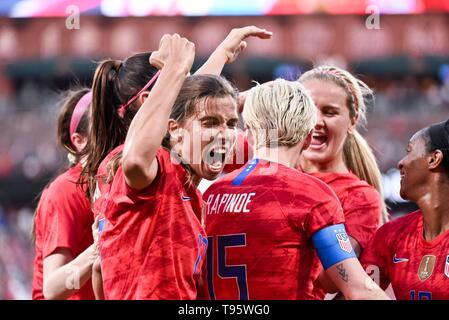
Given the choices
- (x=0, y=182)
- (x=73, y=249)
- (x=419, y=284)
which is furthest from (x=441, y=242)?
(x=0, y=182)

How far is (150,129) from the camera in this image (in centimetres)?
260

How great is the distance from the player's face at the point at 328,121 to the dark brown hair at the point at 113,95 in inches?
37.0

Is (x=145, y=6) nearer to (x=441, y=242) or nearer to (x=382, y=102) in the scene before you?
(x=382, y=102)

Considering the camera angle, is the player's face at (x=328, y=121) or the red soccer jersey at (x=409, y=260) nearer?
the red soccer jersey at (x=409, y=260)

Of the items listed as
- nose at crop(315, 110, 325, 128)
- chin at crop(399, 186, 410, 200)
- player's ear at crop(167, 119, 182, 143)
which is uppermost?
player's ear at crop(167, 119, 182, 143)

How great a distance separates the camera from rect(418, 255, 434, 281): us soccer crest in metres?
3.39

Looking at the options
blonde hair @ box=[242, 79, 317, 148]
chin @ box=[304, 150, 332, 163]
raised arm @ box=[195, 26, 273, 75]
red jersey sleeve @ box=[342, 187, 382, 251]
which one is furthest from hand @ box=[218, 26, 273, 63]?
red jersey sleeve @ box=[342, 187, 382, 251]

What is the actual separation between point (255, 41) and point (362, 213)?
56.8 feet

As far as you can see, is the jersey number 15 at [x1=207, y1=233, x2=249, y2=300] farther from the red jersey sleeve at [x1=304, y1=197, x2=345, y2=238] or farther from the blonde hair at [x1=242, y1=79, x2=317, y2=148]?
the blonde hair at [x1=242, y1=79, x2=317, y2=148]

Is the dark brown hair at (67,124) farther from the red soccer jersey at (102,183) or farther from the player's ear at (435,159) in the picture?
the player's ear at (435,159)

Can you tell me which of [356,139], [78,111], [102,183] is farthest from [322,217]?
[78,111]

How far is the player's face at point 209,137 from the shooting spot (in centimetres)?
291

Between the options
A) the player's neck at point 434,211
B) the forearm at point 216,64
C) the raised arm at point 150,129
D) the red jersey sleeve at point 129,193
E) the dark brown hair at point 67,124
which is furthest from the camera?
the dark brown hair at point 67,124

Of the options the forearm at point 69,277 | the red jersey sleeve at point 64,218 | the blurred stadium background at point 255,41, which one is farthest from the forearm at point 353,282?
the blurred stadium background at point 255,41
